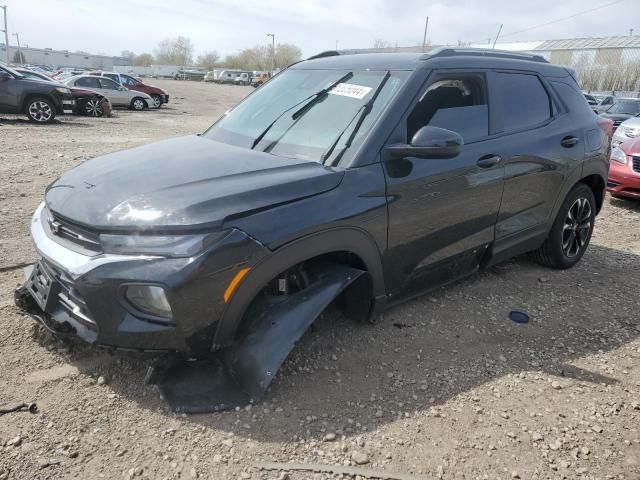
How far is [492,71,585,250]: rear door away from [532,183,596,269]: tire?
10.5 inches

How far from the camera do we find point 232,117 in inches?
153

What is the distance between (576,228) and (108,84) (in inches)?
810

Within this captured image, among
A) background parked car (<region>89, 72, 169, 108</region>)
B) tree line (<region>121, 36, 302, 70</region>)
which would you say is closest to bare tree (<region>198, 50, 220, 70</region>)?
tree line (<region>121, 36, 302, 70</region>)

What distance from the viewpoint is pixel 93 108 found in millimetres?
17734

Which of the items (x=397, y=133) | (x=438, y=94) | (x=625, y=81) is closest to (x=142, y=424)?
(x=397, y=133)

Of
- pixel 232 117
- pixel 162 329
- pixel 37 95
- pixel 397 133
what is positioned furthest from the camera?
pixel 37 95

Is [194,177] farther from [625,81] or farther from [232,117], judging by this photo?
[625,81]

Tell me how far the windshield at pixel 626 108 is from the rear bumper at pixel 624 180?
12.4 meters

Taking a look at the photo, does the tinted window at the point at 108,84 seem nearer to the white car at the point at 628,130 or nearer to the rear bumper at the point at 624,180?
the white car at the point at 628,130

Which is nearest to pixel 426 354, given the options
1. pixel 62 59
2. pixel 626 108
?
pixel 626 108

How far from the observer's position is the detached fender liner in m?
2.59

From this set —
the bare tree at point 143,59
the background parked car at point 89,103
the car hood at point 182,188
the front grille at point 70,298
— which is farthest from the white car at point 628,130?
the bare tree at point 143,59

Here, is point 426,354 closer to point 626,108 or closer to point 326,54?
point 326,54

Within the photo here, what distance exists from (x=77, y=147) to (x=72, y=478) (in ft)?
31.9
